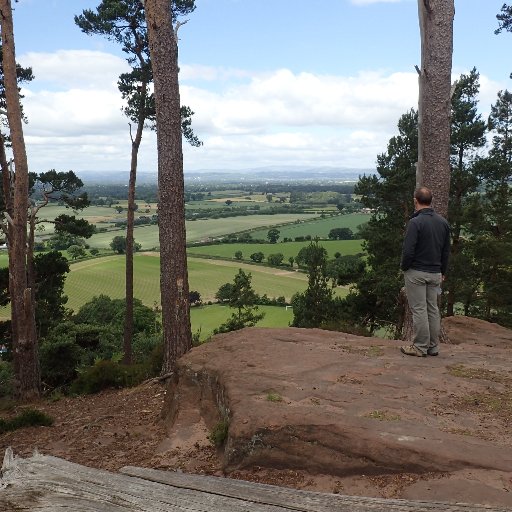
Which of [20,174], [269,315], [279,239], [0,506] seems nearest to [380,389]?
[0,506]

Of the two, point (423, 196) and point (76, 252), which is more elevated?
point (423, 196)

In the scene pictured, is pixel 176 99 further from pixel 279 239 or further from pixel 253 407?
pixel 279 239

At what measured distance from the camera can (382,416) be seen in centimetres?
370

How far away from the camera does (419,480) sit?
2.91m

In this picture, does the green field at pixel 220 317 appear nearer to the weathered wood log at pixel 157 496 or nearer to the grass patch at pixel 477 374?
the grass patch at pixel 477 374

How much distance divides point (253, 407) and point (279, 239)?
6408 centimetres

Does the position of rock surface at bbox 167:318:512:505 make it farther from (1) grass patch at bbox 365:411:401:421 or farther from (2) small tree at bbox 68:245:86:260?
(2) small tree at bbox 68:245:86:260

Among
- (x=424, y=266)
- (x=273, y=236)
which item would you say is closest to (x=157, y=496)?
(x=424, y=266)

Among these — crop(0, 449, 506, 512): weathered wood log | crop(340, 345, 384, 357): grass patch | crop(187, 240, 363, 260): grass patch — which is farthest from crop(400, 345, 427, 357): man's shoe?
crop(187, 240, 363, 260): grass patch

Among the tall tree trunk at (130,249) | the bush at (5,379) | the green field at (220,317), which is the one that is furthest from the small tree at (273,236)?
the tall tree trunk at (130,249)

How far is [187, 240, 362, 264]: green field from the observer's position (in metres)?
54.5

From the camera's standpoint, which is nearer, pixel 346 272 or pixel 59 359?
pixel 59 359

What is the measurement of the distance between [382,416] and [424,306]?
7.04 ft

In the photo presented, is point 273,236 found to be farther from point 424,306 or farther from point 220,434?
point 220,434
